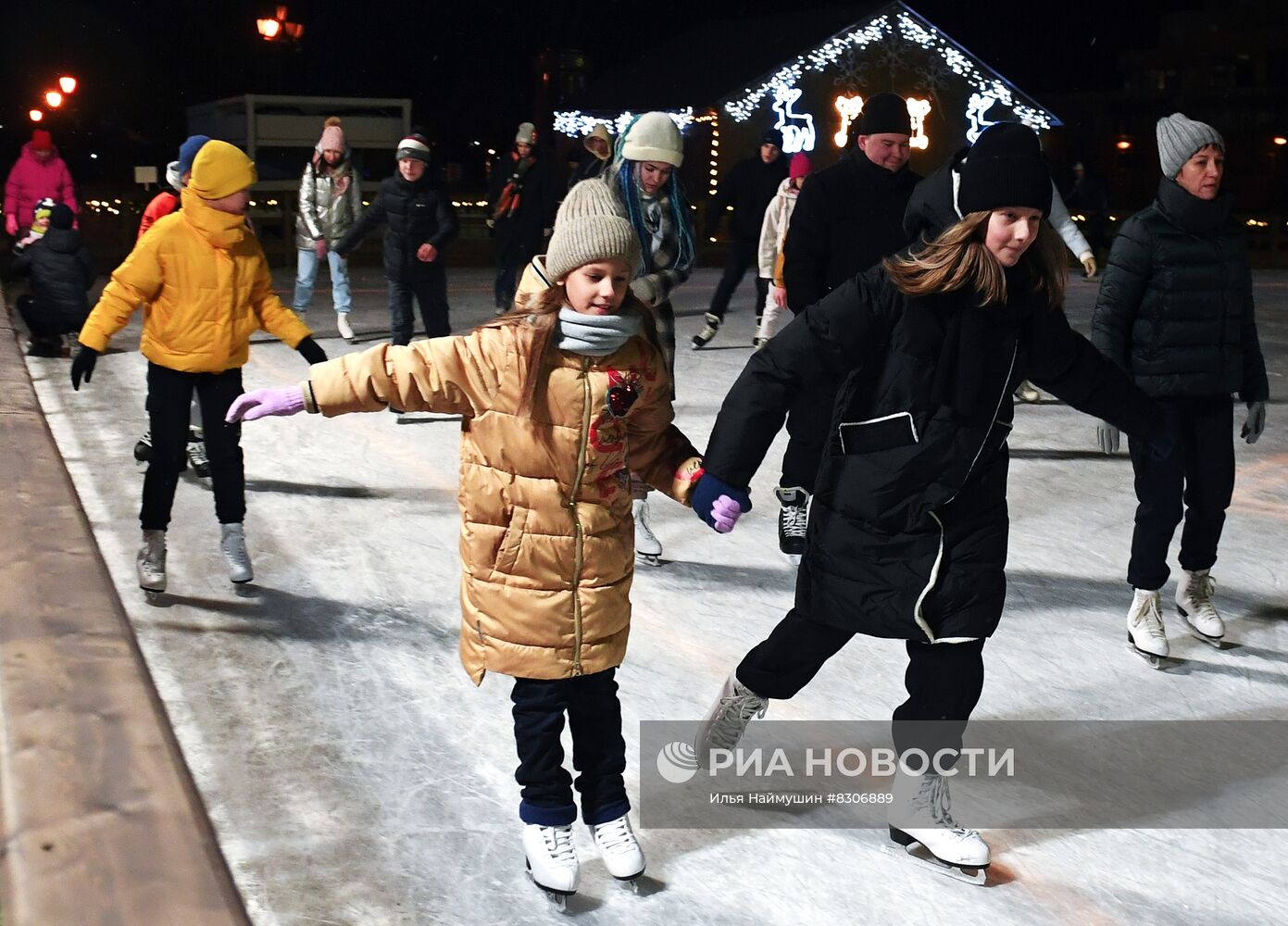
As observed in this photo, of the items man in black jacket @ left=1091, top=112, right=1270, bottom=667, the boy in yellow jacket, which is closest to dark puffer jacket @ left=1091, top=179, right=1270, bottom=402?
man in black jacket @ left=1091, top=112, right=1270, bottom=667

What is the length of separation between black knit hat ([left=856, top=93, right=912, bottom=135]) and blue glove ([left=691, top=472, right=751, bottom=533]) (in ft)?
8.17

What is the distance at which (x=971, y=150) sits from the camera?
2.96 m

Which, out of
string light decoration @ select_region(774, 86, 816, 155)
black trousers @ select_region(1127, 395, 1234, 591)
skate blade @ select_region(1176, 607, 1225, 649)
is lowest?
skate blade @ select_region(1176, 607, 1225, 649)

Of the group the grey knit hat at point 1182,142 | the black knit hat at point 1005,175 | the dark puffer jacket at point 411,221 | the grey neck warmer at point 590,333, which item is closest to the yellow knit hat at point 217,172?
the grey neck warmer at point 590,333

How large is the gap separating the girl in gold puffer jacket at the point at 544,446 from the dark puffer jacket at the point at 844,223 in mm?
2283

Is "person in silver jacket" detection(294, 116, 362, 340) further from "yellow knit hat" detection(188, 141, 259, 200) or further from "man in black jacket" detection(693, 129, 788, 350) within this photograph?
"yellow knit hat" detection(188, 141, 259, 200)

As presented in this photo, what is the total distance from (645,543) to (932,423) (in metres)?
2.58

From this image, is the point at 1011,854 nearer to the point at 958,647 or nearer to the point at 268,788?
the point at 958,647

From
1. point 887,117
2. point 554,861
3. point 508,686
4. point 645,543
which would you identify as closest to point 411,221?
point 645,543

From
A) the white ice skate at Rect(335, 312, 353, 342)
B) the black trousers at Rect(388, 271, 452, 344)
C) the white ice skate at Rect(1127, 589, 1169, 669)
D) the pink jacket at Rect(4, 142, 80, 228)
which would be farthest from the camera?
the pink jacket at Rect(4, 142, 80, 228)

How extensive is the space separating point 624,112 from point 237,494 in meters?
23.2

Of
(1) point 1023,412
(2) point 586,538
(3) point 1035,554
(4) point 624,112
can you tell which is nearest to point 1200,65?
(4) point 624,112

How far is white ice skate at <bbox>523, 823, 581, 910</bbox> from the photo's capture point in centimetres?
290

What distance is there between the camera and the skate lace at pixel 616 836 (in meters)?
3.03
